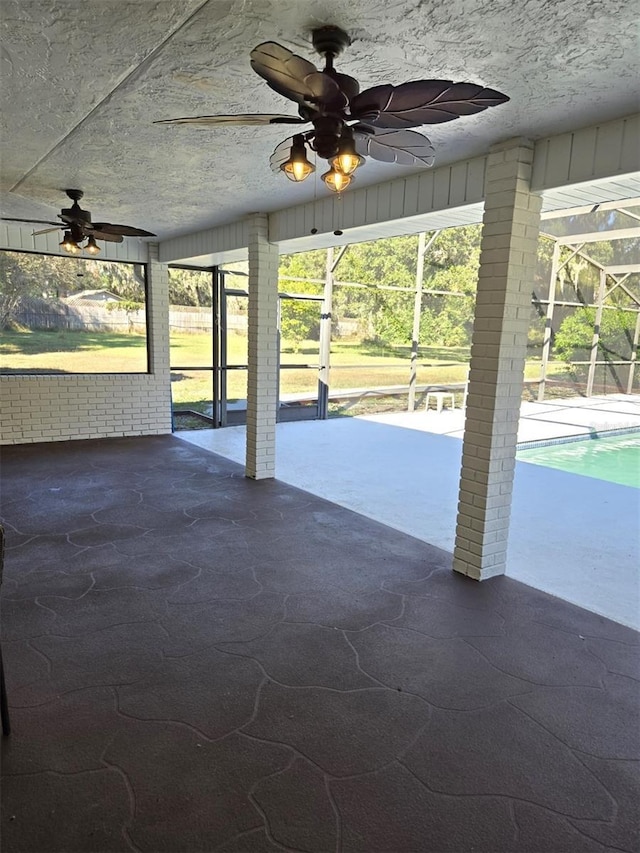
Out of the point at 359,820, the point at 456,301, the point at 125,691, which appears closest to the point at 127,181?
the point at 125,691

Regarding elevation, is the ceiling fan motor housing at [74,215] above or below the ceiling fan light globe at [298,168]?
above

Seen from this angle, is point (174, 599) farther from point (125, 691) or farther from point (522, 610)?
point (522, 610)

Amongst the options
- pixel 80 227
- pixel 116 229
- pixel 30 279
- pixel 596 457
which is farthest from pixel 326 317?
pixel 80 227

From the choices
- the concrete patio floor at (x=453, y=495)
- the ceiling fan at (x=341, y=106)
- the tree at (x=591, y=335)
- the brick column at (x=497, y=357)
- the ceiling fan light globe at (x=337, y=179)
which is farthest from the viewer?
the tree at (x=591, y=335)

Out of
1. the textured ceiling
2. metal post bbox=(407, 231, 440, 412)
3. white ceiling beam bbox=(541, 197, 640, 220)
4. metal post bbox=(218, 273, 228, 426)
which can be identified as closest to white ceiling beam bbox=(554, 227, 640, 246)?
white ceiling beam bbox=(541, 197, 640, 220)

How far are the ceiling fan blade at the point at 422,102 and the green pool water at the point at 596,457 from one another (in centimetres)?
583

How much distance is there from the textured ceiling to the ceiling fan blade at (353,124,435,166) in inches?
11.6

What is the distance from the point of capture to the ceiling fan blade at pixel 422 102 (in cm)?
170

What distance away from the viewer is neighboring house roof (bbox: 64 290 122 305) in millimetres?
7338

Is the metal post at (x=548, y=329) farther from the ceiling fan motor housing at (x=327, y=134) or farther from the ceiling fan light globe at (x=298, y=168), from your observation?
the ceiling fan motor housing at (x=327, y=134)

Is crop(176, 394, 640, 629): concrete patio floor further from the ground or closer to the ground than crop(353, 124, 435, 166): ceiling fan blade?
closer to the ground

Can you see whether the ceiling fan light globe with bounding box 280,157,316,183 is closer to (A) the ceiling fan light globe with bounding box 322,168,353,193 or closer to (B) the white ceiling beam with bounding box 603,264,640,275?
(A) the ceiling fan light globe with bounding box 322,168,353,193

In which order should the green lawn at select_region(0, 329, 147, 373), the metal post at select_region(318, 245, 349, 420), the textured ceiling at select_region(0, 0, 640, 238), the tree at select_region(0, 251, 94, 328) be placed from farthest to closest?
the metal post at select_region(318, 245, 349, 420), the green lawn at select_region(0, 329, 147, 373), the tree at select_region(0, 251, 94, 328), the textured ceiling at select_region(0, 0, 640, 238)

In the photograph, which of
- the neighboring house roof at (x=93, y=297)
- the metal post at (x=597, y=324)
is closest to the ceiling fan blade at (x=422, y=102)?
the neighboring house roof at (x=93, y=297)
